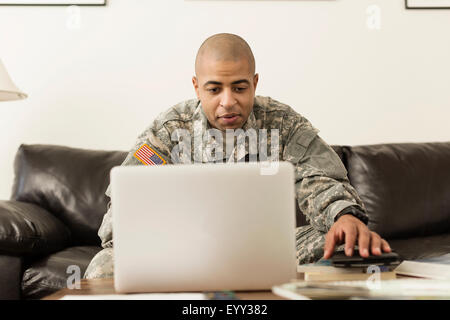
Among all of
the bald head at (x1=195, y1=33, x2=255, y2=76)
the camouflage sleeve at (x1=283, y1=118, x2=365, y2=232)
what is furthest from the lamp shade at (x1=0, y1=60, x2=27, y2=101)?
the camouflage sleeve at (x1=283, y1=118, x2=365, y2=232)

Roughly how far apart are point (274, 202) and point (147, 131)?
0.84 metres

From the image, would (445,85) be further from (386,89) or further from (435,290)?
(435,290)

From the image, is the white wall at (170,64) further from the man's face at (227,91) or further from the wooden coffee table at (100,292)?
the wooden coffee table at (100,292)

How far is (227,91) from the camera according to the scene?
1444 millimetres

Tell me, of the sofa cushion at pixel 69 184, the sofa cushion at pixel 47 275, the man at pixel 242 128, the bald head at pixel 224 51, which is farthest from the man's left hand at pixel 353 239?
the sofa cushion at pixel 69 184

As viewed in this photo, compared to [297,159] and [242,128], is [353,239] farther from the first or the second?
[242,128]

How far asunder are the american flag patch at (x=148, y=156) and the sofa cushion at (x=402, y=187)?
1.04 m

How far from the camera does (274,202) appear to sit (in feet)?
2.38

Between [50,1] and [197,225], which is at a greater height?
[50,1]

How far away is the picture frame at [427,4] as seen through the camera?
8.01ft

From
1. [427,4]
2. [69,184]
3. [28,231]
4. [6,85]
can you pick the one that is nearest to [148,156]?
[28,231]

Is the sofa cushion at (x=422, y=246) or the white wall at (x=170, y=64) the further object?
the white wall at (x=170, y=64)

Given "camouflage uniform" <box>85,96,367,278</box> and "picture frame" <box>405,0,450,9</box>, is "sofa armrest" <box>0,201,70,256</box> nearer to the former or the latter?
"camouflage uniform" <box>85,96,367,278</box>
